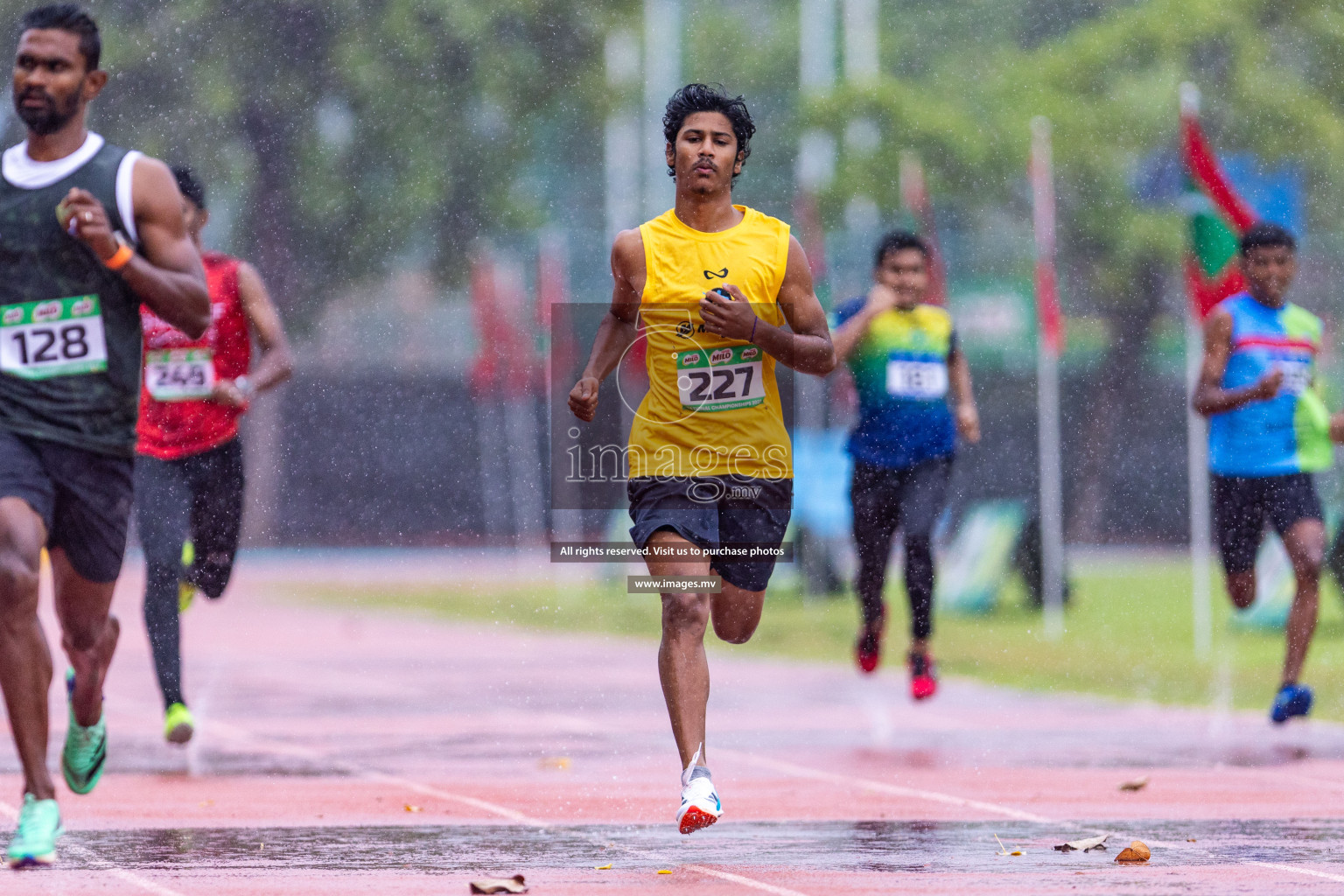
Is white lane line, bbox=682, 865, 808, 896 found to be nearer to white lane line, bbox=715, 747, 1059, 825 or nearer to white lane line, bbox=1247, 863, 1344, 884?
white lane line, bbox=1247, 863, 1344, 884

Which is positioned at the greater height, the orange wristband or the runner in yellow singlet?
the orange wristband

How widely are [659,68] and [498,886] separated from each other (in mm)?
28805

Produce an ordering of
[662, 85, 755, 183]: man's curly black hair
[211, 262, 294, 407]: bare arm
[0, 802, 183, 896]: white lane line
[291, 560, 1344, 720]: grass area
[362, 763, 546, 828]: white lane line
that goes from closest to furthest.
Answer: [0, 802, 183, 896]: white lane line < [662, 85, 755, 183]: man's curly black hair < [362, 763, 546, 828]: white lane line < [211, 262, 294, 407]: bare arm < [291, 560, 1344, 720]: grass area

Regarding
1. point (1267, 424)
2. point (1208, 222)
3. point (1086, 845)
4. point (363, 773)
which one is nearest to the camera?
point (1086, 845)

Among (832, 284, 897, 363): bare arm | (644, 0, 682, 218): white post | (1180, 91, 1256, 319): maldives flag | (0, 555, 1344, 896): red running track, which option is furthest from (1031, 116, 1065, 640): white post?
(644, 0, 682, 218): white post

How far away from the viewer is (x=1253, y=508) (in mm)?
9719

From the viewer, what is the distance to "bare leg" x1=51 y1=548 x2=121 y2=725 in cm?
594

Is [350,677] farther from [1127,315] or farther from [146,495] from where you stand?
[1127,315]

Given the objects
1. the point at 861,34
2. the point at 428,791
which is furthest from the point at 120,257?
the point at 861,34

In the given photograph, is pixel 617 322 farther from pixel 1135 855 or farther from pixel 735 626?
pixel 1135 855

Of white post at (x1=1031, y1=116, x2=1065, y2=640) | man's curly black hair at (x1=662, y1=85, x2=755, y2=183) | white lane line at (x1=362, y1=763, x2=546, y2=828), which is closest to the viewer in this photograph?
man's curly black hair at (x1=662, y1=85, x2=755, y2=183)

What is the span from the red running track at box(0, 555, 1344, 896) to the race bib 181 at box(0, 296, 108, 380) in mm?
1303

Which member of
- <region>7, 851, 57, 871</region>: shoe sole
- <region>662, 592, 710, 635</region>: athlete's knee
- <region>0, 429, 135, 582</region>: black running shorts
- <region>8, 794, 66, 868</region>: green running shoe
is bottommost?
<region>7, 851, 57, 871</region>: shoe sole

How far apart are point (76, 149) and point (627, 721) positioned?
18.5 ft
